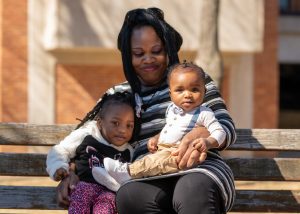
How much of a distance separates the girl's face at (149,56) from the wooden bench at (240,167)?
70cm

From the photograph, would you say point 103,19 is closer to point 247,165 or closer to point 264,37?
point 264,37

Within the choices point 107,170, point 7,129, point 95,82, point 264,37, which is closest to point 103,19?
point 95,82

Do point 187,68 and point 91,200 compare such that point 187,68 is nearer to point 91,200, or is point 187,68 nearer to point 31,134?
point 91,200

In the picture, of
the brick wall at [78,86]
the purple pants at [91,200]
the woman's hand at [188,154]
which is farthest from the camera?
the brick wall at [78,86]

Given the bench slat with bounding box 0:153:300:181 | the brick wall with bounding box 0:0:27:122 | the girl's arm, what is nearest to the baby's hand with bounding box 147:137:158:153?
the girl's arm

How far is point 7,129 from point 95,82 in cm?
926

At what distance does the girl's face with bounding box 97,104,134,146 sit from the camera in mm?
4301

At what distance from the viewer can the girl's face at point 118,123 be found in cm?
430

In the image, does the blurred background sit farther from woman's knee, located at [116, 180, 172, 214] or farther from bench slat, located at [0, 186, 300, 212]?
woman's knee, located at [116, 180, 172, 214]

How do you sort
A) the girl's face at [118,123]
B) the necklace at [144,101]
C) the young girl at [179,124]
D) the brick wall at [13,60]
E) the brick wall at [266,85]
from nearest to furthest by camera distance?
the young girl at [179,124], the girl's face at [118,123], the necklace at [144,101], the brick wall at [13,60], the brick wall at [266,85]

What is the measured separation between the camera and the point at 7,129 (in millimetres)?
4902

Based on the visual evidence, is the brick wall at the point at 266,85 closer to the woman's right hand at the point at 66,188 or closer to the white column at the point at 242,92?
the white column at the point at 242,92

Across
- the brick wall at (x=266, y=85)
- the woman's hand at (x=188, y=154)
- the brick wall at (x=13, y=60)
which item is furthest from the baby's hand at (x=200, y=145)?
the brick wall at (x=266, y=85)

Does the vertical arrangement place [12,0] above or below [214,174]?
above
